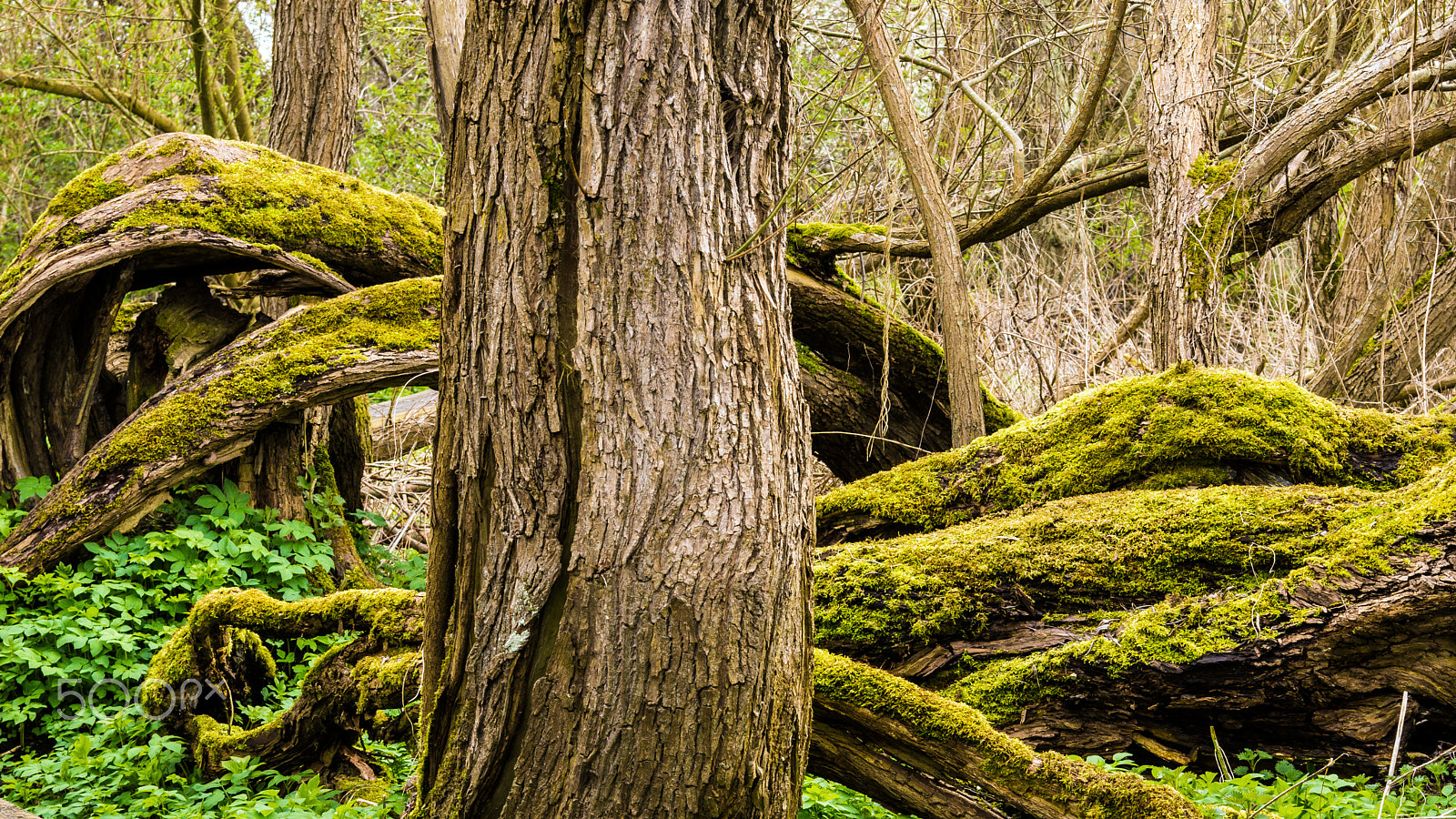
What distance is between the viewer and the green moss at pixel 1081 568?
321 cm

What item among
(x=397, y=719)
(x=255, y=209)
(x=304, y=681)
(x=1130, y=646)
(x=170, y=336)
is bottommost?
(x=397, y=719)

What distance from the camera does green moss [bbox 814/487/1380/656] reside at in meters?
3.21

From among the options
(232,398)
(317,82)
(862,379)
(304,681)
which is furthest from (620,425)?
(317,82)

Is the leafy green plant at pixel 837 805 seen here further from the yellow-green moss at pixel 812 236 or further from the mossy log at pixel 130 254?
the mossy log at pixel 130 254

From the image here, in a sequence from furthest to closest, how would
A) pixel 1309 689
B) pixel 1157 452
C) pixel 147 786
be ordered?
1. pixel 1157 452
2. pixel 147 786
3. pixel 1309 689

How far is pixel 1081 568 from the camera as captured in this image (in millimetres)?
3291

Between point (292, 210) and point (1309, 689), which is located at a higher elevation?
point (292, 210)

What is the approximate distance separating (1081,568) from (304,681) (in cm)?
273

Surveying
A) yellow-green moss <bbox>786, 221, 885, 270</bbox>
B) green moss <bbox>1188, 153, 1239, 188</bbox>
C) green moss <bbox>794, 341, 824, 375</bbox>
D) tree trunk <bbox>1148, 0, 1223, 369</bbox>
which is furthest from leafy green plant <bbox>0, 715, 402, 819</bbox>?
green moss <bbox>1188, 153, 1239, 188</bbox>

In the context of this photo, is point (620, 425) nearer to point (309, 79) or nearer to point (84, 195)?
point (84, 195)

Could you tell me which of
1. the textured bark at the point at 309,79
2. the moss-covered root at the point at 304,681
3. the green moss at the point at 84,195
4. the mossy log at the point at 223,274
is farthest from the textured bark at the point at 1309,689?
the textured bark at the point at 309,79

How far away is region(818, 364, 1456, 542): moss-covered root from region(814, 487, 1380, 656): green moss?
1.19ft

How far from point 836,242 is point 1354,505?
3.23 m

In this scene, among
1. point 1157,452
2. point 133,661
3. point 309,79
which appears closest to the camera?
point 1157,452
